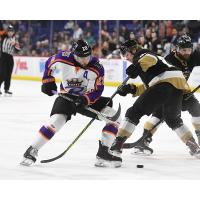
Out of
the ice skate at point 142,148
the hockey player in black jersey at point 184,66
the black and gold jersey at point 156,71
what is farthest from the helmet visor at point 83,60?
the ice skate at point 142,148

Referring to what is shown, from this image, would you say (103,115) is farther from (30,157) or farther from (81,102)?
(30,157)

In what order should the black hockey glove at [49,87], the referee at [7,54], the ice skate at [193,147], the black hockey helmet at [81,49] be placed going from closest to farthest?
the black hockey helmet at [81,49] → the black hockey glove at [49,87] → the ice skate at [193,147] → the referee at [7,54]

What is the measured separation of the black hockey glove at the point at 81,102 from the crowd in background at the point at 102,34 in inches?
250

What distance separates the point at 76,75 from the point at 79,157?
0.81 metres

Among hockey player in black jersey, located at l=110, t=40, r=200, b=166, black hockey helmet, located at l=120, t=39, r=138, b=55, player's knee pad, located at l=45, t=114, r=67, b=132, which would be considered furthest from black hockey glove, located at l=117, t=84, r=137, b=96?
player's knee pad, located at l=45, t=114, r=67, b=132

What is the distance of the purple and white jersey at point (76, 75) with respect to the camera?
5.12 metres

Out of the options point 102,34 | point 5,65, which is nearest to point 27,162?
point 5,65

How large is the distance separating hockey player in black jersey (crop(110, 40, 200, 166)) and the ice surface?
324 mm

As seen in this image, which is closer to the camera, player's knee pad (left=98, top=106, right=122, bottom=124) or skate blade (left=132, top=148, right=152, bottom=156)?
player's knee pad (left=98, top=106, right=122, bottom=124)

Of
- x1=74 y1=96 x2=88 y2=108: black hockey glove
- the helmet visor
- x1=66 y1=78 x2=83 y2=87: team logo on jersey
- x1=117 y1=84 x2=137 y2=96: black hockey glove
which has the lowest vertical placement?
x1=74 y1=96 x2=88 y2=108: black hockey glove

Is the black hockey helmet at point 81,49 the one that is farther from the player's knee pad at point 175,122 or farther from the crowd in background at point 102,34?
the crowd in background at point 102,34

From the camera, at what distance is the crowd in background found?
41.7ft

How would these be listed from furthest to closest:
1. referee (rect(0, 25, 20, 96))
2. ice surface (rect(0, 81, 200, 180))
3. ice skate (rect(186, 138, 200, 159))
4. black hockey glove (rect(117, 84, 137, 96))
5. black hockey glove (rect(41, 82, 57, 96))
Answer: referee (rect(0, 25, 20, 96)), ice skate (rect(186, 138, 200, 159)), black hockey glove (rect(117, 84, 137, 96)), black hockey glove (rect(41, 82, 57, 96)), ice surface (rect(0, 81, 200, 180))

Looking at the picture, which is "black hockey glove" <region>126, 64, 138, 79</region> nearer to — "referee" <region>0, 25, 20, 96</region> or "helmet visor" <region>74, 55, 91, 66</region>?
"helmet visor" <region>74, 55, 91, 66</region>
